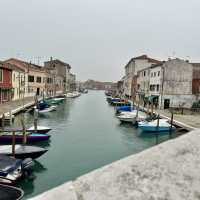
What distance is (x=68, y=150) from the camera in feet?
62.9

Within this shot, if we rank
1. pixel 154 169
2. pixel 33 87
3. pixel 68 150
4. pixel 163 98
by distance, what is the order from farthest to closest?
1. pixel 33 87
2. pixel 163 98
3. pixel 68 150
4. pixel 154 169

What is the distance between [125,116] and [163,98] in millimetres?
11719

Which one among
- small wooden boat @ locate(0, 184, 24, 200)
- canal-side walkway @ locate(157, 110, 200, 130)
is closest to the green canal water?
canal-side walkway @ locate(157, 110, 200, 130)

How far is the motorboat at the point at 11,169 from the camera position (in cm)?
1126

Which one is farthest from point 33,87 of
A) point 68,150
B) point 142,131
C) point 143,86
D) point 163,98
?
point 68,150

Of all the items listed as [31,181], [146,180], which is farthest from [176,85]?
[146,180]

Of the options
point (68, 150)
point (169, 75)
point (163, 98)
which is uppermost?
point (169, 75)

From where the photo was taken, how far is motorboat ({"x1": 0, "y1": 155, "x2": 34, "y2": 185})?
11258 mm

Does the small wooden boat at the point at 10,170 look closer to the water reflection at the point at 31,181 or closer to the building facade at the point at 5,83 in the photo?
the water reflection at the point at 31,181

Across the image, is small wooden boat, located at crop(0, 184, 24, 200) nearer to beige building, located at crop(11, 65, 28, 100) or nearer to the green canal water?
the green canal water

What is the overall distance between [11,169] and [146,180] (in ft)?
36.8

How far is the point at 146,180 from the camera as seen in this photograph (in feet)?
5.13

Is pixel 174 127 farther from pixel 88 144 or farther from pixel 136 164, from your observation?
pixel 136 164

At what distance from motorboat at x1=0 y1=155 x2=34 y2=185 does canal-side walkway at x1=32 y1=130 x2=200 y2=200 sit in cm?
1065
